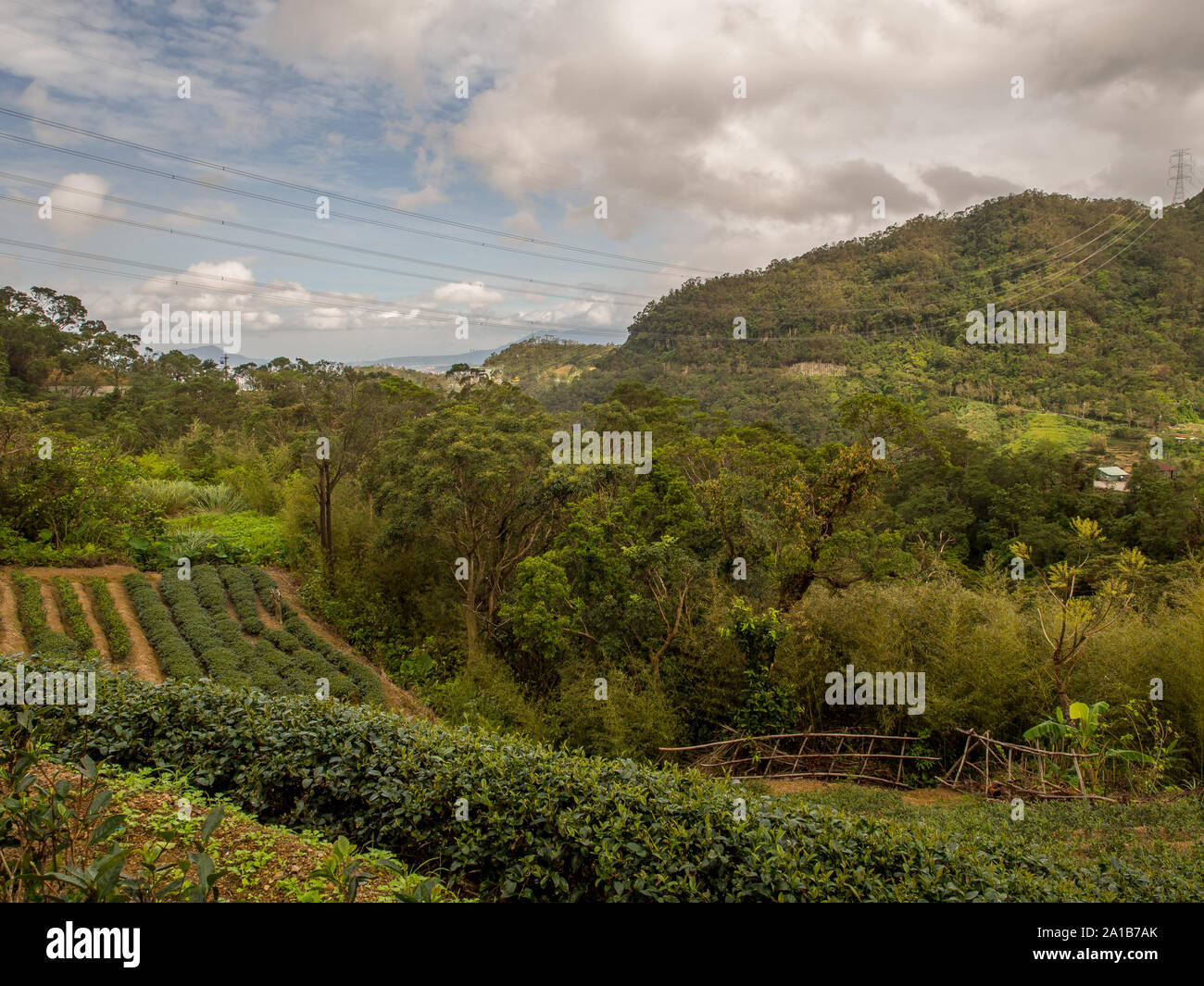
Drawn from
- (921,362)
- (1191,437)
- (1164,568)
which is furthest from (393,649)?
(921,362)

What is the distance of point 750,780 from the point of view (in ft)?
27.9

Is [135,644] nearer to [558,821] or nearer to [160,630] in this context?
[160,630]

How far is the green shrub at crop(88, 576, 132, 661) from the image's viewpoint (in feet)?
32.7

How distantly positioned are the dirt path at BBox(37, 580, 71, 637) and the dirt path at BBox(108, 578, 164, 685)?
2.64ft

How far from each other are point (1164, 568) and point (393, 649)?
55.7 ft

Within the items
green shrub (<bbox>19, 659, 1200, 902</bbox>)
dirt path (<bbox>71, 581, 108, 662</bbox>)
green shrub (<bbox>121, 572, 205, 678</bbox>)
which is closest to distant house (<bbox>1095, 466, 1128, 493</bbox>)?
green shrub (<bbox>19, 659, 1200, 902</bbox>)

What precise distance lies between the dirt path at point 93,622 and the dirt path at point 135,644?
320 mm

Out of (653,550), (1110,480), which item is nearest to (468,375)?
(653,550)

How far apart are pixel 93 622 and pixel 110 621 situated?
527mm

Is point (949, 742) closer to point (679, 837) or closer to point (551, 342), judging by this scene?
point (679, 837)

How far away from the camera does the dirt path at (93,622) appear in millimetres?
10057

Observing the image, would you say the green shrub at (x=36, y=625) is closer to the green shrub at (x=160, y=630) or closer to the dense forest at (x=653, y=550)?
the green shrub at (x=160, y=630)

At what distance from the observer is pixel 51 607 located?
1083cm
